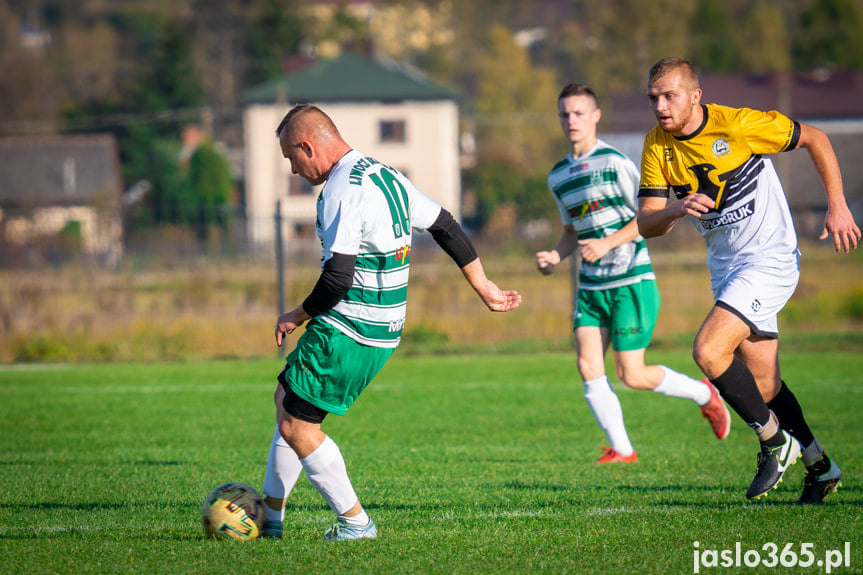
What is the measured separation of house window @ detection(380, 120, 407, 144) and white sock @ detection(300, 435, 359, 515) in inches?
1889

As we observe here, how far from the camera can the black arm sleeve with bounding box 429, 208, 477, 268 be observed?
189 inches

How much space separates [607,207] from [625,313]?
0.79m

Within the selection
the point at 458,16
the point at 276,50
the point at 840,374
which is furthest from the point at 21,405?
the point at 458,16

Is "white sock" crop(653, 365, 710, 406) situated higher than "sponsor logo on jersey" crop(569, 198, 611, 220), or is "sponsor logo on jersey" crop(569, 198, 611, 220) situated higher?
"sponsor logo on jersey" crop(569, 198, 611, 220)

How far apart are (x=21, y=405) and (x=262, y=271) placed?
6.42 m

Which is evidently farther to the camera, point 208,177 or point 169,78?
point 169,78

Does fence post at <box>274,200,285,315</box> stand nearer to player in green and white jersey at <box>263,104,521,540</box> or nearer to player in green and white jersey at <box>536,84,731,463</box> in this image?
player in green and white jersey at <box>536,84,731,463</box>

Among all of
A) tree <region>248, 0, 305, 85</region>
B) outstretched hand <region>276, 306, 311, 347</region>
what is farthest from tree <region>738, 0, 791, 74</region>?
outstretched hand <region>276, 306, 311, 347</region>

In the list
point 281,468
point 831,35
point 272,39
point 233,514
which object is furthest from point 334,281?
point 272,39

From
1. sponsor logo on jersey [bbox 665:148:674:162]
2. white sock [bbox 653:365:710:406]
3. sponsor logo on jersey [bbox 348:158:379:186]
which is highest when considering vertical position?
sponsor logo on jersey [bbox 665:148:674:162]

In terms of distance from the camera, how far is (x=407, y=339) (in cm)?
1556

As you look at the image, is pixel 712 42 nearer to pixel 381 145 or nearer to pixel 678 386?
pixel 381 145

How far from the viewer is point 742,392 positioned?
5199 mm

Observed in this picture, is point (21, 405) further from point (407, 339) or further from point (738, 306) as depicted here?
point (738, 306)
